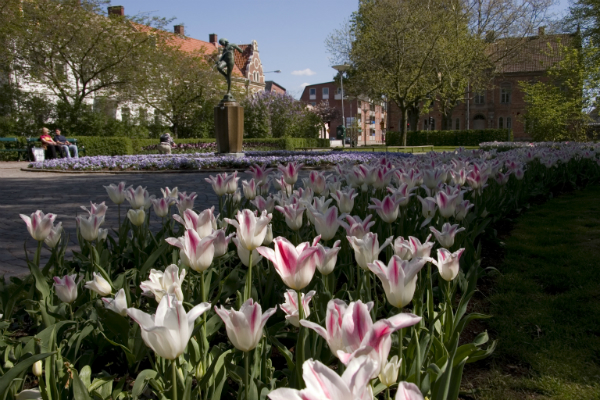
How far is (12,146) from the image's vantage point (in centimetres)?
2298

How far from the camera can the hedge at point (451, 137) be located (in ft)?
134

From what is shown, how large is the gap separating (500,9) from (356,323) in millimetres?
39937

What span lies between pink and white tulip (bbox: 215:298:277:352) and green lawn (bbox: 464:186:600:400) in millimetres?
1314

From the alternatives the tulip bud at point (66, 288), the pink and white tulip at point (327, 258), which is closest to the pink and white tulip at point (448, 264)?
the pink and white tulip at point (327, 258)

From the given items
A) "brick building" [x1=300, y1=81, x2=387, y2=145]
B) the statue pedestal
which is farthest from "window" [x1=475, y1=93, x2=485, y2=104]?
the statue pedestal

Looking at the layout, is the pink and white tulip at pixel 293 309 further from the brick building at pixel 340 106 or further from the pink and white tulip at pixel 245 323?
the brick building at pixel 340 106

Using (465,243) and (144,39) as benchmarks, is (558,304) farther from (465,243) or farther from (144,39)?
(144,39)

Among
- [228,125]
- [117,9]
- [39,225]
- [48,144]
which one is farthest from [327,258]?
[117,9]

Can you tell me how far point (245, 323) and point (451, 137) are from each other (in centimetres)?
4521

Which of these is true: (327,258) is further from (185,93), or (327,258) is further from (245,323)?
(185,93)

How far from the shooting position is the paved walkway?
464 cm

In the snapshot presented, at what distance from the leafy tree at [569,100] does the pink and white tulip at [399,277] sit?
87.5ft

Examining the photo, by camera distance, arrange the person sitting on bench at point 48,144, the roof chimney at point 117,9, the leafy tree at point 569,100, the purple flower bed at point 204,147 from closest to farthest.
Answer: the person sitting on bench at point 48,144 → the leafy tree at point 569,100 → the purple flower bed at point 204,147 → the roof chimney at point 117,9

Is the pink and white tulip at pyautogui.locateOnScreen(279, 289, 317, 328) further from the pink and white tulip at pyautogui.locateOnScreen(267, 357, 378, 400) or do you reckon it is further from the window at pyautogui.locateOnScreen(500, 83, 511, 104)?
the window at pyautogui.locateOnScreen(500, 83, 511, 104)
